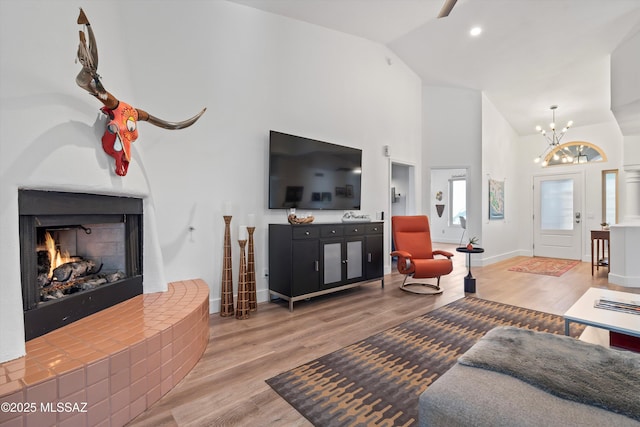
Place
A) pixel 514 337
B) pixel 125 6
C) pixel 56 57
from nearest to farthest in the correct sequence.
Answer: pixel 514 337
pixel 56 57
pixel 125 6

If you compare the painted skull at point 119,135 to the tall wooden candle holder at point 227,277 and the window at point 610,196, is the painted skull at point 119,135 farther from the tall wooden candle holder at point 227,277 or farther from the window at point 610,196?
the window at point 610,196

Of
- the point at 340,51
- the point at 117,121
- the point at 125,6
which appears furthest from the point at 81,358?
the point at 340,51

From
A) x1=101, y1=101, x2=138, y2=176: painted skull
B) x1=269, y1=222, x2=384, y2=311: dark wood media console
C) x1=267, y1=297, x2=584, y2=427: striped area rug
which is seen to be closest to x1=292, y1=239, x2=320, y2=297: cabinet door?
x1=269, y1=222, x2=384, y2=311: dark wood media console

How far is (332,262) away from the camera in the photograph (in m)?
3.57

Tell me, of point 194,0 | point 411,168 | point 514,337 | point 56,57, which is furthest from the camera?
point 411,168

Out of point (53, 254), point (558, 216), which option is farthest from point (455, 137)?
point (53, 254)

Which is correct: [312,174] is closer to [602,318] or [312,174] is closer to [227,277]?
[227,277]

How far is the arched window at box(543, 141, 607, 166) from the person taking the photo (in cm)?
679

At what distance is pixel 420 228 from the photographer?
4.52m

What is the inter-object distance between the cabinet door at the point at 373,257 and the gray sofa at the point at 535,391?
2.54 metres

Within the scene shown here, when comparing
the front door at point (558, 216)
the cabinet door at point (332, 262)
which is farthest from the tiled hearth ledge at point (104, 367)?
the front door at point (558, 216)

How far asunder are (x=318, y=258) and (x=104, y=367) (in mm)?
2259

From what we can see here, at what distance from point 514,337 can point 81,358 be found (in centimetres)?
214

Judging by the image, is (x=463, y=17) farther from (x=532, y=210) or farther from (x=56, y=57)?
(x=532, y=210)
